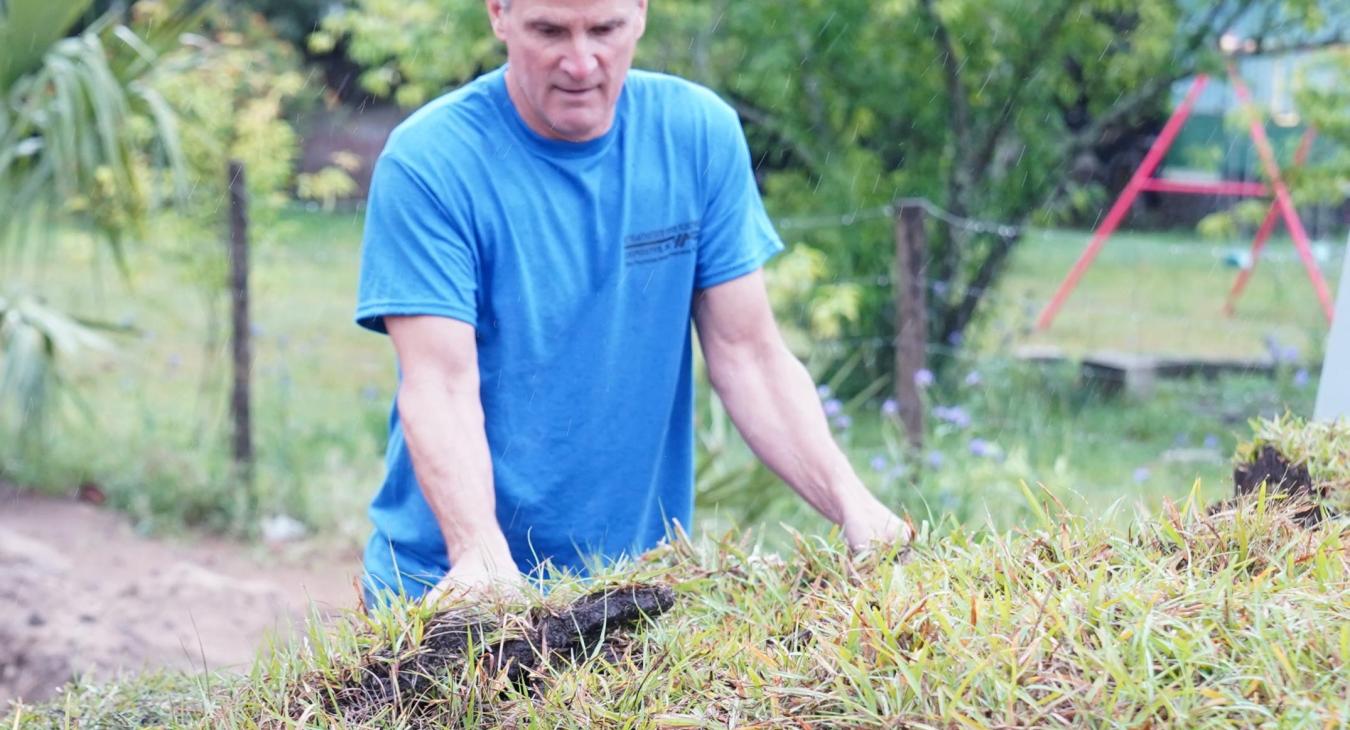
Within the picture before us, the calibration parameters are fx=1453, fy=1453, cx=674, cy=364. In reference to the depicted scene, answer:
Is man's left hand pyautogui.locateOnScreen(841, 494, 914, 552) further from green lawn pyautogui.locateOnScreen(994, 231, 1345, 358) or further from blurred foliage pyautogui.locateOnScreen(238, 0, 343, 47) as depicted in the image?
blurred foliage pyautogui.locateOnScreen(238, 0, 343, 47)

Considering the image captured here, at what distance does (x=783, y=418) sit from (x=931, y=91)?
19.3 ft

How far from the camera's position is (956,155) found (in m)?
8.19

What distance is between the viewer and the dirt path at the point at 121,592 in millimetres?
4279

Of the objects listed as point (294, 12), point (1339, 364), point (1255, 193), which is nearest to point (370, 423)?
point (1339, 364)

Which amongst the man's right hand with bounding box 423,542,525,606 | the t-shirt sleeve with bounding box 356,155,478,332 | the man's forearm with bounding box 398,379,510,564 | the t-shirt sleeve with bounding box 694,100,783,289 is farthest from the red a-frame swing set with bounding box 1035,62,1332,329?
the man's right hand with bounding box 423,542,525,606

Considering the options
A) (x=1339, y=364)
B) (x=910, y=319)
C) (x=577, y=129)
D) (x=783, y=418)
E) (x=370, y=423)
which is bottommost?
(x=370, y=423)

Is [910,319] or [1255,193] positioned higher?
[910,319]

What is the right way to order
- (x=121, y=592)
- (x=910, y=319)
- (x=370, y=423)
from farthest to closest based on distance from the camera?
(x=370, y=423)
(x=910, y=319)
(x=121, y=592)

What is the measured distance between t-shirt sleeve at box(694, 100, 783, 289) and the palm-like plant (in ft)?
12.0

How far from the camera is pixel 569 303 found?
8.19ft

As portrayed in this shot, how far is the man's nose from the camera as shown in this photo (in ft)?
7.38

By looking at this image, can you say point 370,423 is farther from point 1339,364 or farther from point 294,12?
point 294,12

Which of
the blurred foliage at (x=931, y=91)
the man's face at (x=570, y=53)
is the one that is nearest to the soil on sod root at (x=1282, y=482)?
the man's face at (x=570, y=53)

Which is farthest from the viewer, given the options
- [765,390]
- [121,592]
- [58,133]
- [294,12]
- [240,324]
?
[294,12]
